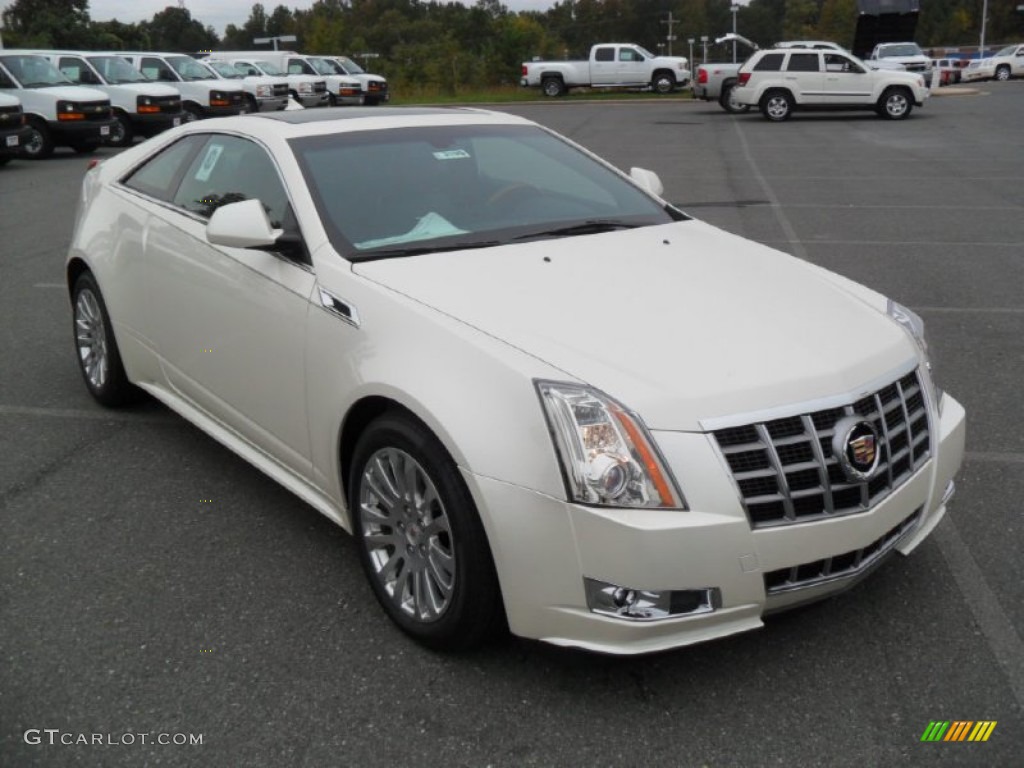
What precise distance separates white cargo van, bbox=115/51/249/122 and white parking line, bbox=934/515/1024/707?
2299cm

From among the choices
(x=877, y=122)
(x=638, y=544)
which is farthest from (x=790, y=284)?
(x=877, y=122)

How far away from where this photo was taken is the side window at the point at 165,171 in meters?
4.88

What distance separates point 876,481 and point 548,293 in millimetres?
1139

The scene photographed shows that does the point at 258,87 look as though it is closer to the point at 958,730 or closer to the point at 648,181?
the point at 648,181

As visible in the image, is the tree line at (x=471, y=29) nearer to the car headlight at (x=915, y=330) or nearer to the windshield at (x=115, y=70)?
the windshield at (x=115, y=70)

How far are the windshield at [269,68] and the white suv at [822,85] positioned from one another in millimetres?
14353

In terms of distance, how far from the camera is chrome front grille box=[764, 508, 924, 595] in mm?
2852

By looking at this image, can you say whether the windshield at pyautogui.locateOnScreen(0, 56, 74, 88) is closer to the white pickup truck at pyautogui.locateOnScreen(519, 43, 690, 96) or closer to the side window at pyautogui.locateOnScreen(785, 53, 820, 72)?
the side window at pyautogui.locateOnScreen(785, 53, 820, 72)

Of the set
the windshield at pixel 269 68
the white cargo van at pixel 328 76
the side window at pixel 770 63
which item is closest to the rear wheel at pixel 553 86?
the white cargo van at pixel 328 76

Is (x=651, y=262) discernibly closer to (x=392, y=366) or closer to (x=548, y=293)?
(x=548, y=293)

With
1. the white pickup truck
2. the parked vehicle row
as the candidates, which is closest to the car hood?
the parked vehicle row

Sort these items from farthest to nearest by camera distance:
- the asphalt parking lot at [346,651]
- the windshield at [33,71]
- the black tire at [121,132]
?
1. the black tire at [121,132]
2. the windshield at [33,71]
3. the asphalt parking lot at [346,651]

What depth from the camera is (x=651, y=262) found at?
3828mm

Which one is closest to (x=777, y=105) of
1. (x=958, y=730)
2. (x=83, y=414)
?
(x=83, y=414)
